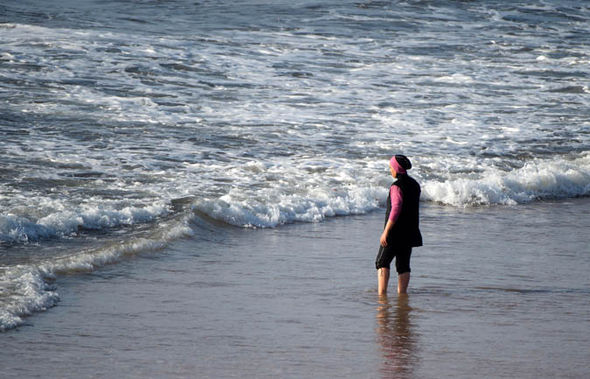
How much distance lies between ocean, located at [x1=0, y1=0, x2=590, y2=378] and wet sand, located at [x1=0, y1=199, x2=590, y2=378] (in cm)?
3

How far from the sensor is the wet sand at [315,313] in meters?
5.74

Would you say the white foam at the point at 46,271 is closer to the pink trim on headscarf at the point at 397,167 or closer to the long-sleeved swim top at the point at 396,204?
the long-sleeved swim top at the point at 396,204

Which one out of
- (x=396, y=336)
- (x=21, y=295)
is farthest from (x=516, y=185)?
(x=21, y=295)

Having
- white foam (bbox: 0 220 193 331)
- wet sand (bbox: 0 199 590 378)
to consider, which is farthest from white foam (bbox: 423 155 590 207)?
white foam (bbox: 0 220 193 331)

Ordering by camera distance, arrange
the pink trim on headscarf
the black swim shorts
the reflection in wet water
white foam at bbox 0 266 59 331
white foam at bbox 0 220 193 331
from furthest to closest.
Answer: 1. the black swim shorts
2. the pink trim on headscarf
3. white foam at bbox 0 220 193 331
4. white foam at bbox 0 266 59 331
5. the reflection in wet water

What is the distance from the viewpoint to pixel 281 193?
40.2ft

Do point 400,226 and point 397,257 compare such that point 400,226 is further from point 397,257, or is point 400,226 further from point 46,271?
point 46,271

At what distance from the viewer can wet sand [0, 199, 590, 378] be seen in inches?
226

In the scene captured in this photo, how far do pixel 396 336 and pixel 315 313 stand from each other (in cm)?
81

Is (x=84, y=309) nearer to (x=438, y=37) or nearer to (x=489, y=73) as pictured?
(x=489, y=73)

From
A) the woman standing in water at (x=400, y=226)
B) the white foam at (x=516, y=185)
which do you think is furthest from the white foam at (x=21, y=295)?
the white foam at (x=516, y=185)

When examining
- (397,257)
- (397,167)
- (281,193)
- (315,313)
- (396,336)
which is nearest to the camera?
(396,336)

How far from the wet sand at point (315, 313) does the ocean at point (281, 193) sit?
0.03 meters

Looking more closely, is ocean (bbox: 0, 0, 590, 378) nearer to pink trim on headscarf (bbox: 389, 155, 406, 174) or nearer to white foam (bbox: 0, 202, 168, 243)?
white foam (bbox: 0, 202, 168, 243)
